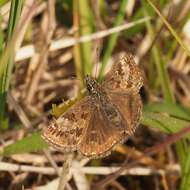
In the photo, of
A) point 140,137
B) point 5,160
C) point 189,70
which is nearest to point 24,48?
point 5,160

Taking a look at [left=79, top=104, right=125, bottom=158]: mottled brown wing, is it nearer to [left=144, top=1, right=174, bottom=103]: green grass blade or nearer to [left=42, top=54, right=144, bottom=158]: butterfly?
[left=42, top=54, right=144, bottom=158]: butterfly

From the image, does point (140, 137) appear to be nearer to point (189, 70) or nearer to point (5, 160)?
point (189, 70)

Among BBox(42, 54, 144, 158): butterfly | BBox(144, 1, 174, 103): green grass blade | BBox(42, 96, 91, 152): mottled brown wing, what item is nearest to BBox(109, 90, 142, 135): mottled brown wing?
BBox(42, 54, 144, 158): butterfly

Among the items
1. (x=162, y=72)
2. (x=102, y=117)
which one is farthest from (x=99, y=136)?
(x=162, y=72)

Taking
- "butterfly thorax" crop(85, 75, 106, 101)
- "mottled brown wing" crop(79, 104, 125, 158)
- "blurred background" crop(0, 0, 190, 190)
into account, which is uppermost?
"butterfly thorax" crop(85, 75, 106, 101)

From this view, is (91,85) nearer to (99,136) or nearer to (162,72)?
(99,136)

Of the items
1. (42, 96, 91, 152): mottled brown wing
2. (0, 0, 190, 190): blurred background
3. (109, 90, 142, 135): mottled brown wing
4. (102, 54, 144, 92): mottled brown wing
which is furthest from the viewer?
(0, 0, 190, 190): blurred background
